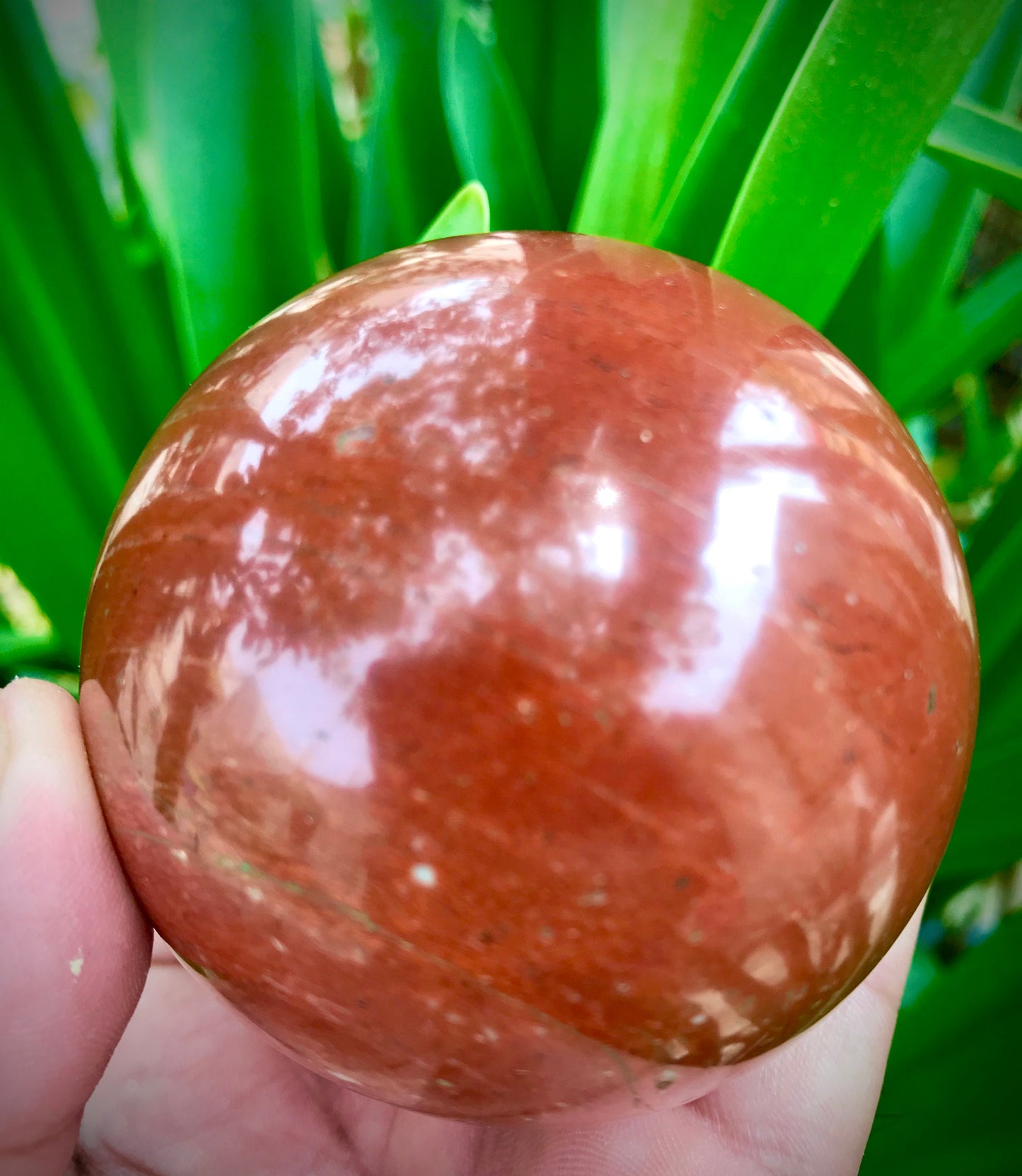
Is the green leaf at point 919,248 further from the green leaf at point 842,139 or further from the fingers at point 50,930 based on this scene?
the fingers at point 50,930

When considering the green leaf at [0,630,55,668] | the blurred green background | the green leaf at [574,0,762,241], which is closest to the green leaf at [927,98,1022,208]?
the blurred green background

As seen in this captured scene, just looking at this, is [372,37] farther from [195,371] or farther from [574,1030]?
[574,1030]

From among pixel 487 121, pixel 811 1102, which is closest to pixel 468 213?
pixel 487 121

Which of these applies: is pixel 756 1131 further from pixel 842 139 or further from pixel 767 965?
pixel 842 139

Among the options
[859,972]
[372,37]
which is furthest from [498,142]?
[859,972]

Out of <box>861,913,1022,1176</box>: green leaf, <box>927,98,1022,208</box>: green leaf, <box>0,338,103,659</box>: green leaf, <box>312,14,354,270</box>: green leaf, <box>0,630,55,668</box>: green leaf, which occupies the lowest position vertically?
<box>861,913,1022,1176</box>: green leaf

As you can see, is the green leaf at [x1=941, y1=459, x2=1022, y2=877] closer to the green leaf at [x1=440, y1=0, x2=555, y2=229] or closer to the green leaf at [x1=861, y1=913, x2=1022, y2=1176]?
the green leaf at [x1=861, y1=913, x2=1022, y2=1176]

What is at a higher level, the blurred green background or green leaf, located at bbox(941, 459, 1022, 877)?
the blurred green background
